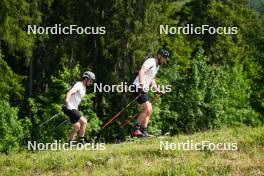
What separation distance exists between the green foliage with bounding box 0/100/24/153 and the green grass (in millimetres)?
22342

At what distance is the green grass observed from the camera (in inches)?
444

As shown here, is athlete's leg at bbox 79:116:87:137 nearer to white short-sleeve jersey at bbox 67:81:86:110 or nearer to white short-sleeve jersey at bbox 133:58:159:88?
white short-sleeve jersey at bbox 67:81:86:110

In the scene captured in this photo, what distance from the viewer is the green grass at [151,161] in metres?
11.3

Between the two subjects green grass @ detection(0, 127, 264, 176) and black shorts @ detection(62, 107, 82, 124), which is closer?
green grass @ detection(0, 127, 264, 176)

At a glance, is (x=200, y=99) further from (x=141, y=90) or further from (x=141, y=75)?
(x=141, y=75)

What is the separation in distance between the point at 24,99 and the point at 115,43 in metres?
10.9

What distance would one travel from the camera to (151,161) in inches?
488

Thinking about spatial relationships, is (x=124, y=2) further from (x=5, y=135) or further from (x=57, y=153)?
(x=57, y=153)

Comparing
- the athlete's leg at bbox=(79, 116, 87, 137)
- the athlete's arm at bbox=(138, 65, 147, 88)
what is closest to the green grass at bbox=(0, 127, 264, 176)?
the athlete's leg at bbox=(79, 116, 87, 137)

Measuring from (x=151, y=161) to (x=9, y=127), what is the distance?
25856 millimetres

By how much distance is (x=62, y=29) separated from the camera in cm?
4306

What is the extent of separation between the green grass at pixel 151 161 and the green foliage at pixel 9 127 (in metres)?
22.3

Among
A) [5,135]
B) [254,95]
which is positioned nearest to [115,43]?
[5,135]

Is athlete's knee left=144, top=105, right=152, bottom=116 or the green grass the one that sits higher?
athlete's knee left=144, top=105, right=152, bottom=116
